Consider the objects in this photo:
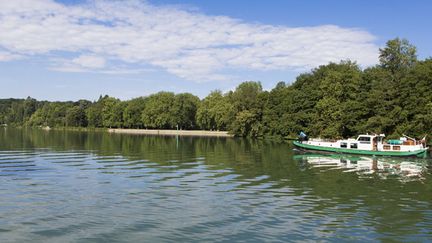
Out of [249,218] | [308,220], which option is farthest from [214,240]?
[308,220]

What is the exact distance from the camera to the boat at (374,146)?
56.1 metres

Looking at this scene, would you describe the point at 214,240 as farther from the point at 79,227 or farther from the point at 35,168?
the point at 35,168

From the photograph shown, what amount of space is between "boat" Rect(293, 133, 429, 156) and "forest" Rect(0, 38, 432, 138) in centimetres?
1448

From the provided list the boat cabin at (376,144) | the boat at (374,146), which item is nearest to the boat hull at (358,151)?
the boat at (374,146)

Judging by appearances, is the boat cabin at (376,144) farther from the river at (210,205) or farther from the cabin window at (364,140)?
the river at (210,205)

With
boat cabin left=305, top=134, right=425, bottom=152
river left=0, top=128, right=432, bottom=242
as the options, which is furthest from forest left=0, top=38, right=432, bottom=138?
river left=0, top=128, right=432, bottom=242

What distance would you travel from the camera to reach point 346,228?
17938 mm

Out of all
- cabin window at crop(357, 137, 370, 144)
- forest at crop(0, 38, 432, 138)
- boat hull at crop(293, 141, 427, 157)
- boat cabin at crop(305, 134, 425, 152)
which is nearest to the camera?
boat hull at crop(293, 141, 427, 157)

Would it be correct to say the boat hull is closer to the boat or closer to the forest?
the boat

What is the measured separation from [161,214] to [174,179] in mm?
11731

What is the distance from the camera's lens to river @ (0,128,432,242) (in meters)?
17.1

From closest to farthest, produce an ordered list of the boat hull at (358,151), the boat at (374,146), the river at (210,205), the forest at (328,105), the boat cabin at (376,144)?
1. the river at (210,205)
2. the boat hull at (358,151)
3. the boat at (374,146)
4. the boat cabin at (376,144)
5. the forest at (328,105)

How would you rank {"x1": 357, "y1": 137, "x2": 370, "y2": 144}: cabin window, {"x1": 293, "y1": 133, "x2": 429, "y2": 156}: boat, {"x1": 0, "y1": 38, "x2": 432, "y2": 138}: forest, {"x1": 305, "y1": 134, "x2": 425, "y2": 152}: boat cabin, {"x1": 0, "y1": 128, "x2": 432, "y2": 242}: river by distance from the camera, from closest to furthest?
{"x1": 0, "y1": 128, "x2": 432, "y2": 242}: river < {"x1": 293, "y1": 133, "x2": 429, "y2": 156}: boat < {"x1": 305, "y1": 134, "x2": 425, "y2": 152}: boat cabin < {"x1": 357, "y1": 137, "x2": 370, "y2": 144}: cabin window < {"x1": 0, "y1": 38, "x2": 432, "y2": 138}: forest

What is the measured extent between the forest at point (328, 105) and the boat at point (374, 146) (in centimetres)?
1448
